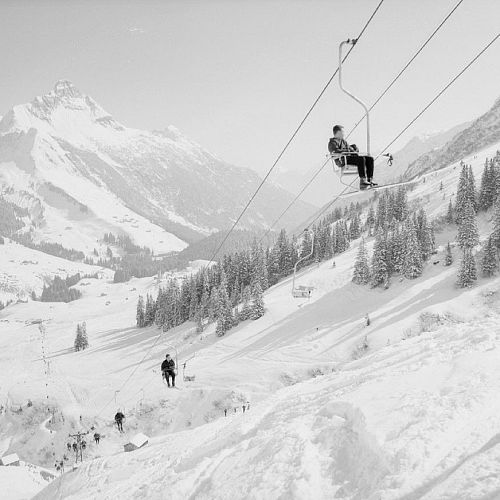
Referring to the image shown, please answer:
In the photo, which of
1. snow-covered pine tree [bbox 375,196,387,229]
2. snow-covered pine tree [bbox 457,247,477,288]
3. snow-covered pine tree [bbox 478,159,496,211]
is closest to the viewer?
snow-covered pine tree [bbox 457,247,477,288]

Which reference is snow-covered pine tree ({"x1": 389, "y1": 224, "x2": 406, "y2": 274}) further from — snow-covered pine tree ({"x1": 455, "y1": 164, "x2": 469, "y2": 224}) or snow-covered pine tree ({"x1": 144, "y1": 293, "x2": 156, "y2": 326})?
snow-covered pine tree ({"x1": 144, "y1": 293, "x2": 156, "y2": 326})

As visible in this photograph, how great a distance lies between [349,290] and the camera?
74.6 m

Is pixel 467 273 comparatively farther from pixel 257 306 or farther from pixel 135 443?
pixel 135 443

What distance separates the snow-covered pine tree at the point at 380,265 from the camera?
7219 centimetres

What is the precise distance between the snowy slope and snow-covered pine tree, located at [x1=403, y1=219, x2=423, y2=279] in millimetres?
1755

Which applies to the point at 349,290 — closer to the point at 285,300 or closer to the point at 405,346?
the point at 285,300

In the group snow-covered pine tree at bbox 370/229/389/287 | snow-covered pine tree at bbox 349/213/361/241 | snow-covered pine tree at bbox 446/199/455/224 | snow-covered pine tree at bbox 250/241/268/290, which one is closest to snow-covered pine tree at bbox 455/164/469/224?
snow-covered pine tree at bbox 446/199/455/224

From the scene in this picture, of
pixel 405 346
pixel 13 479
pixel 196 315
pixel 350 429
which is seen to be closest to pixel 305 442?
pixel 350 429

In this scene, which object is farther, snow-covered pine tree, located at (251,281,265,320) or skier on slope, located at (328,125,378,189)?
snow-covered pine tree, located at (251,281,265,320)

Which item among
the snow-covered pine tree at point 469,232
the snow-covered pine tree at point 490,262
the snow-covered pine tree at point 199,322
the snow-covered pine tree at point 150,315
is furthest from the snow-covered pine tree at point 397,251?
the snow-covered pine tree at point 150,315

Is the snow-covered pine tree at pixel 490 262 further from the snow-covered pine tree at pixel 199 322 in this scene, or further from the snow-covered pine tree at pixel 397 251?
the snow-covered pine tree at pixel 199 322

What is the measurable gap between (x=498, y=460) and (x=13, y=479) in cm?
4559

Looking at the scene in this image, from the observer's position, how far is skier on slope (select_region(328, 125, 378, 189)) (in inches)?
469

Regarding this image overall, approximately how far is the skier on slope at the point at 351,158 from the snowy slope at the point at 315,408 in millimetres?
6258
